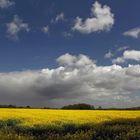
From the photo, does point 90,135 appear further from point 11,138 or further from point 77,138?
point 11,138

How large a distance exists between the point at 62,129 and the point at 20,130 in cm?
207

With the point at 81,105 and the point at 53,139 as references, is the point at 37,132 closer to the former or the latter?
the point at 53,139

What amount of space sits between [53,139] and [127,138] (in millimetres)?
2748

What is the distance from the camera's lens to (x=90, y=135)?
15.7m

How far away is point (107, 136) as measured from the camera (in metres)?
16.2

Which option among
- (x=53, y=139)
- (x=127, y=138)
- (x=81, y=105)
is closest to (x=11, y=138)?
(x=53, y=139)

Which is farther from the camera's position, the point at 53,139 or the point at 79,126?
the point at 79,126

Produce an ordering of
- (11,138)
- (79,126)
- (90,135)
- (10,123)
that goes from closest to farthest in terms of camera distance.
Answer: (11,138) → (90,135) → (79,126) → (10,123)

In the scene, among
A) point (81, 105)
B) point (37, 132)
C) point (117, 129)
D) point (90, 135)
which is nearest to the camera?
point (90, 135)

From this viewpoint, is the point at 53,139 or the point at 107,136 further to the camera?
the point at 107,136

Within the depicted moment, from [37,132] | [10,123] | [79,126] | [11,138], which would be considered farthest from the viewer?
[10,123]

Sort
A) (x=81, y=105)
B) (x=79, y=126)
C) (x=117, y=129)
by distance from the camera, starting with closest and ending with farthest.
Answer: (x=117, y=129)
(x=79, y=126)
(x=81, y=105)

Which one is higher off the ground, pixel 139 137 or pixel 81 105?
pixel 81 105

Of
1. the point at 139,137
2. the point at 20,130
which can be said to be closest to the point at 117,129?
the point at 139,137
